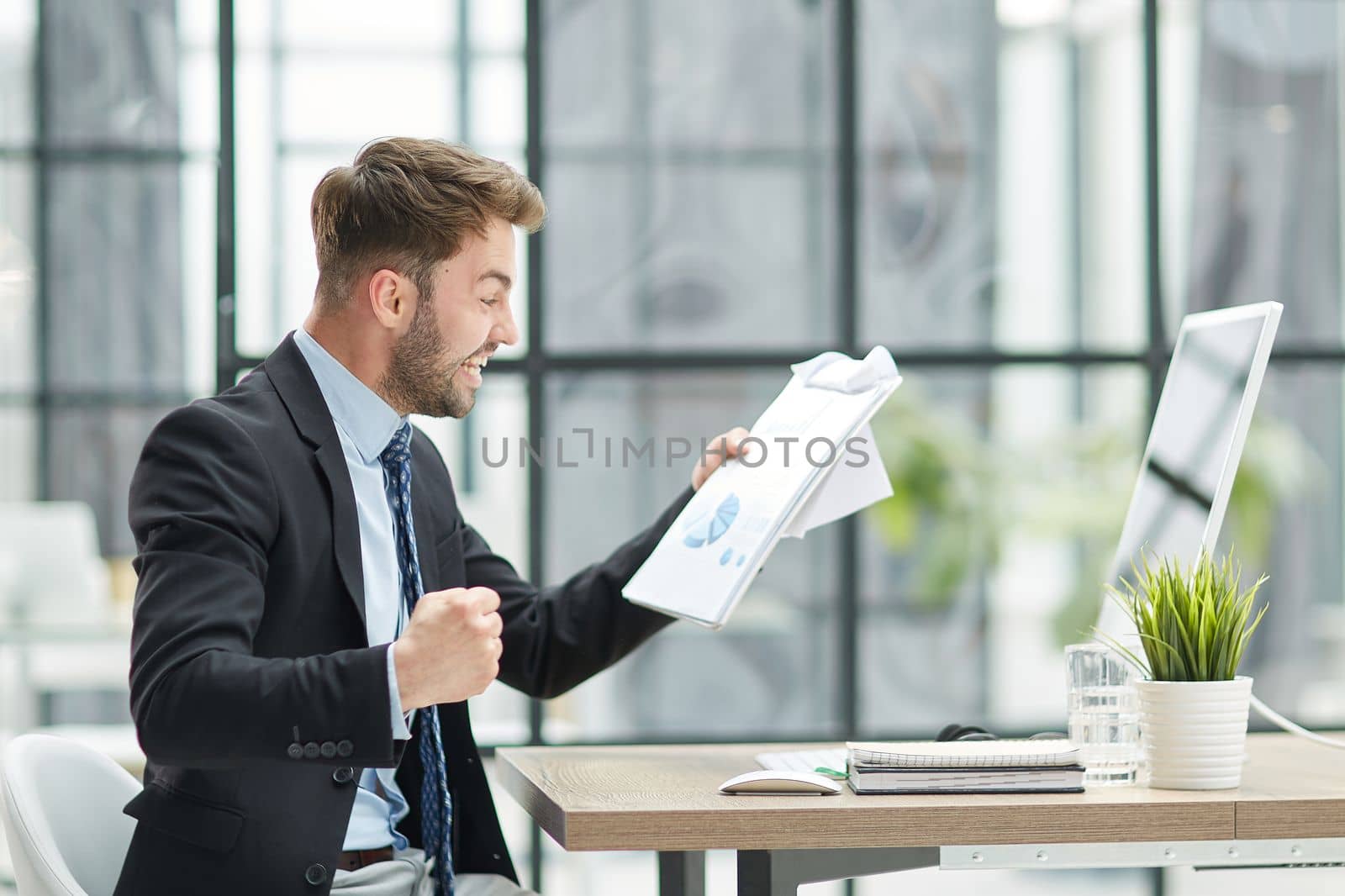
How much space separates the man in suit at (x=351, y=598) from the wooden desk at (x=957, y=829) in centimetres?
25

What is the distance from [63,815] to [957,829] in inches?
46.8

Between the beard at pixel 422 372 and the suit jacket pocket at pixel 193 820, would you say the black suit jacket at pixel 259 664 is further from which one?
the beard at pixel 422 372

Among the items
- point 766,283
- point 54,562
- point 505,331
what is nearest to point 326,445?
point 505,331

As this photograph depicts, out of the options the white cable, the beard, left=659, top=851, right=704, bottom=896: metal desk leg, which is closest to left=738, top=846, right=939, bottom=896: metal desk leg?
left=659, top=851, right=704, bottom=896: metal desk leg

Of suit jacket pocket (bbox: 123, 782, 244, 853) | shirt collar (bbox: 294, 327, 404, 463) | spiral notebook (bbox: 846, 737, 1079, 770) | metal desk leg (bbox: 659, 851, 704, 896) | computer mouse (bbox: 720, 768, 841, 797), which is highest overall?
shirt collar (bbox: 294, 327, 404, 463)

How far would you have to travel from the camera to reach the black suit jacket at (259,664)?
1.53m

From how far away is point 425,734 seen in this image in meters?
1.96

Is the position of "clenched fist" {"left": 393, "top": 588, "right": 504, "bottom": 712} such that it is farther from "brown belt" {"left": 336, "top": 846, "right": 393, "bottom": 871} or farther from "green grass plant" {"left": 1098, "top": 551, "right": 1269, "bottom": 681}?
"green grass plant" {"left": 1098, "top": 551, "right": 1269, "bottom": 681}

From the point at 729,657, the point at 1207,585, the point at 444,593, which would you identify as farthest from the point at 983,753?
the point at 729,657

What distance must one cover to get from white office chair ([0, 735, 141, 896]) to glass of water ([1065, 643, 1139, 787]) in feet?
4.25

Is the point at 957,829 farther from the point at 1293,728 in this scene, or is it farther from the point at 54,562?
the point at 54,562

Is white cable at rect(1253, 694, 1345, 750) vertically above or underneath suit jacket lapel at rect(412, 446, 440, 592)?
underneath

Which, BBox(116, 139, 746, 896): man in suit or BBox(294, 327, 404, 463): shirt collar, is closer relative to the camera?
BBox(116, 139, 746, 896): man in suit

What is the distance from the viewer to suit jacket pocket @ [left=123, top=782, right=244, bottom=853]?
5.50 ft
